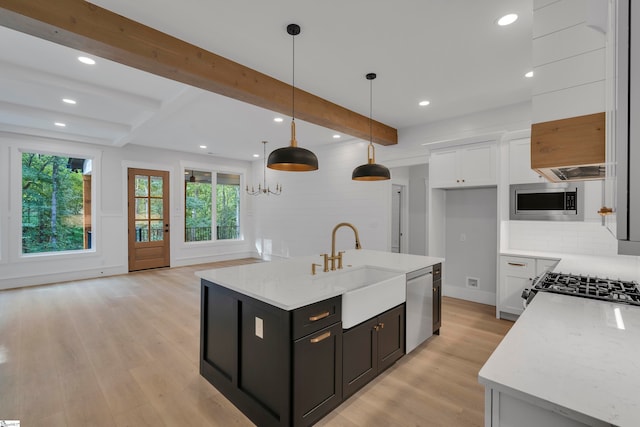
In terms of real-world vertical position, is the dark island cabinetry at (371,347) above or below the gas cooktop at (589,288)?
below

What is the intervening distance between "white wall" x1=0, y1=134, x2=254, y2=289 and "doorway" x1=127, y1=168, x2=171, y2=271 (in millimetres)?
135

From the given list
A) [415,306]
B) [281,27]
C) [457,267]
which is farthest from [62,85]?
[457,267]

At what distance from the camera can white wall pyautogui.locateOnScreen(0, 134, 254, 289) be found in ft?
17.3

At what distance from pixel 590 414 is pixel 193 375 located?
2.69 metres

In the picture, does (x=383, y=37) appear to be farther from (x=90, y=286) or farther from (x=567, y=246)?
(x=90, y=286)

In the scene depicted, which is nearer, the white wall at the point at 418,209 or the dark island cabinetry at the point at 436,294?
the dark island cabinetry at the point at 436,294

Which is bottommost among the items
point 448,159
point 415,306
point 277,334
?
point 415,306

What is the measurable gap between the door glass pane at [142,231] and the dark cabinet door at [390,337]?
649cm

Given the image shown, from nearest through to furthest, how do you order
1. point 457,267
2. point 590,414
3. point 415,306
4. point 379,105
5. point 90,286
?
1. point 590,414
2. point 415,306
3. point 379,105
4. point 457,267
5. point 90,286

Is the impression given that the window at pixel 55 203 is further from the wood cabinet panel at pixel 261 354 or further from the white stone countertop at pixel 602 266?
the white stone countertop at pixel 602 266

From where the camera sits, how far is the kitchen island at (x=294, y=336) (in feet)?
5.68

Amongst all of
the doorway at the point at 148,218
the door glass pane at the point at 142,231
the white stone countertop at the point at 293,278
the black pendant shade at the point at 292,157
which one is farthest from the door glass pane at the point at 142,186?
the black pendant shade at the point at 292,157

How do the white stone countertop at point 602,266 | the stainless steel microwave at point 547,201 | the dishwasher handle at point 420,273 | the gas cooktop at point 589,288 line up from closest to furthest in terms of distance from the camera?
the gas cooktop at point 589,288 → the white stone countertop at point 602,266 → the dishwasher handle at point 420,273 → the stainless steel microwave at point 547,201

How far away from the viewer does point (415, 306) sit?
284cm
